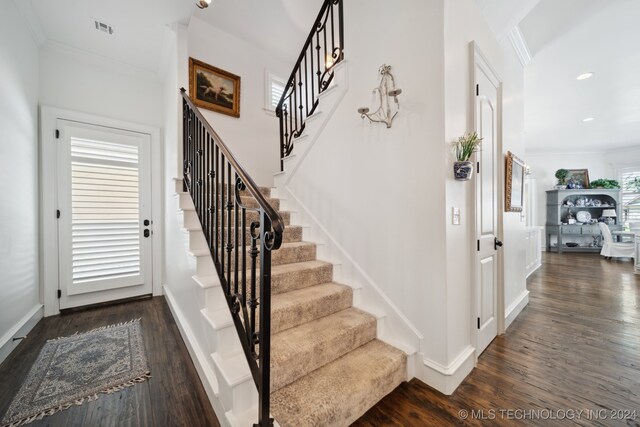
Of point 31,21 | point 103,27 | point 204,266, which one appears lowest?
point 204,266

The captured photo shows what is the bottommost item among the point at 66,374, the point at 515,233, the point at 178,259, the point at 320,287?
the point at 66,374

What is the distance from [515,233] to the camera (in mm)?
2920

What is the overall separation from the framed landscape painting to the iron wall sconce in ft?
7.83

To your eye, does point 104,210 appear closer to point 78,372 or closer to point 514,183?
point 78,372

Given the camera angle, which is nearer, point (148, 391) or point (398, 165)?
point (148, 391)

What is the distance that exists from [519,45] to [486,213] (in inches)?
92.4

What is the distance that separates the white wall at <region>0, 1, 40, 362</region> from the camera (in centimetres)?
216

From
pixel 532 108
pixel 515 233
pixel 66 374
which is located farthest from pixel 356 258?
pixel 532 108

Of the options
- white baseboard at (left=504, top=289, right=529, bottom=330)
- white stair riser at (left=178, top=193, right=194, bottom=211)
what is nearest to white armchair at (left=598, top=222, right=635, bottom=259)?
white baseboard at (left=504, top=289, right=529, bottom=330)

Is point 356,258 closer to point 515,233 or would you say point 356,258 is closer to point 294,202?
point 294,202

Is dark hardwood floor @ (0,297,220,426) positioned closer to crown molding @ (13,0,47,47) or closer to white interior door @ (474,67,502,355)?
white interior door @ (474,67,502,355)

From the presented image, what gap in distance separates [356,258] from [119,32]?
371cm

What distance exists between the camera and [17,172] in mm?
2412

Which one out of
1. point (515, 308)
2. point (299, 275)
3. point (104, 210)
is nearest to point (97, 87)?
point (104, 210)
